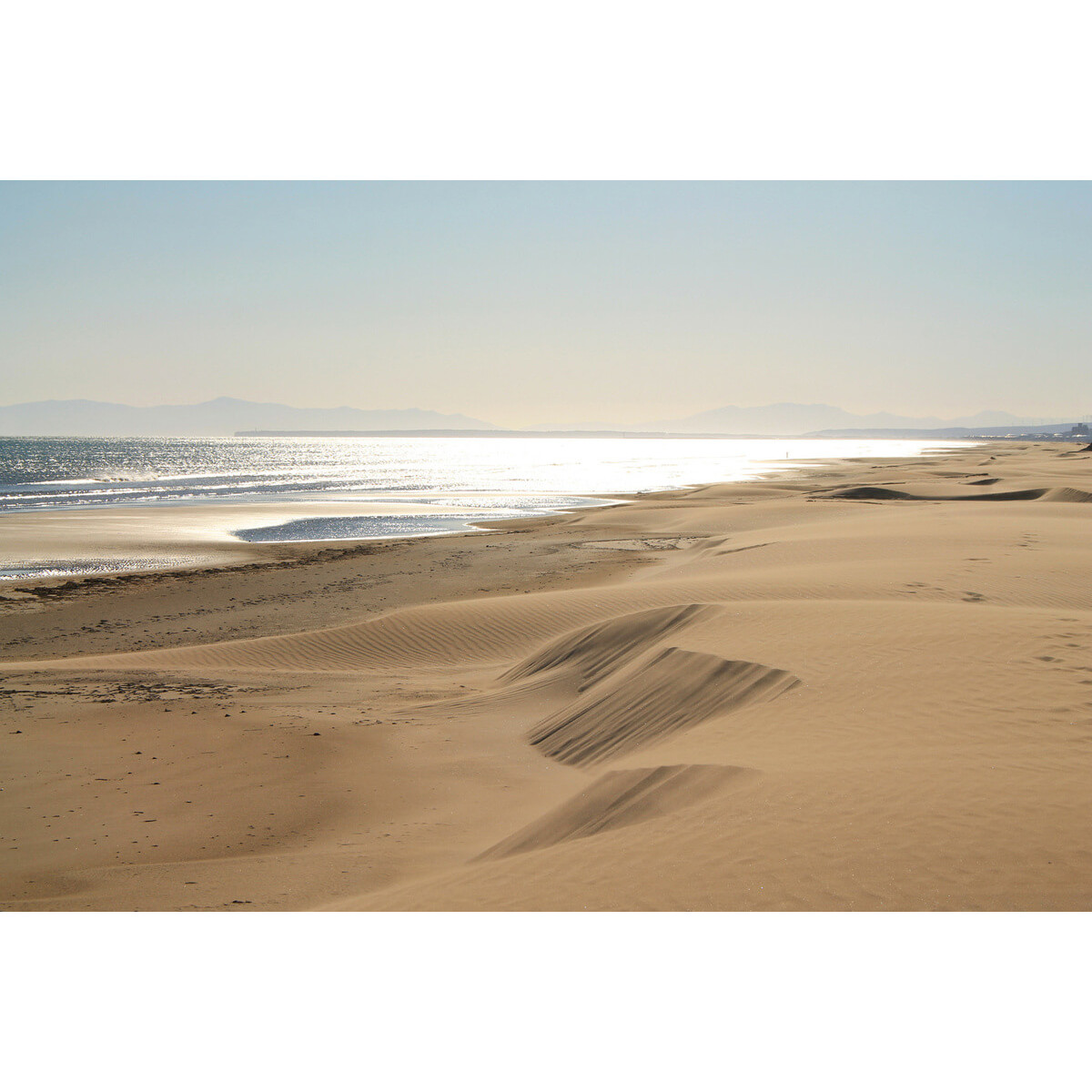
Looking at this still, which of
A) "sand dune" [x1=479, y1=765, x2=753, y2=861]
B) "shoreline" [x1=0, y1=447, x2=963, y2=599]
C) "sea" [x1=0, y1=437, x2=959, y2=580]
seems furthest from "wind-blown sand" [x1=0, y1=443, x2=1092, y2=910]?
"sea" [x1=0, y1=437, x2=959, y2=580]

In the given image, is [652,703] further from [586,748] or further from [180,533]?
[180,533]

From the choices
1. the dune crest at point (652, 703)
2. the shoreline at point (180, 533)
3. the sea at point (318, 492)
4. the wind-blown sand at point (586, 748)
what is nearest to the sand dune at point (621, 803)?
the wind-blown sand at point (586, 748)

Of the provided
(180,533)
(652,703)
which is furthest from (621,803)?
(180,533)

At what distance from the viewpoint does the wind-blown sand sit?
4598 millimetres

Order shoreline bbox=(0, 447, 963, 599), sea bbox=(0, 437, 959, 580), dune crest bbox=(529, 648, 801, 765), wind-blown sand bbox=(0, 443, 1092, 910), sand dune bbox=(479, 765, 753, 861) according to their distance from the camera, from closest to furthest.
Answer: wind-blown sand bbox=(0, 443, 1092, 910) → sand dune bbox=(479, 765, 753, 861) → dune crest bbox=(529, 648, 801, 765) → shoreline bbox=(0, 447, 963, 599) → sea bbox=(0, 437, 959, 580)

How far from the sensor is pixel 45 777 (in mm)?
7801

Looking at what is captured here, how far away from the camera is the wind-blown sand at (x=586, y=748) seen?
460 cm

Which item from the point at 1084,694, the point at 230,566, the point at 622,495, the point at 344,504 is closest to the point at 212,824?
the point at 1084,694

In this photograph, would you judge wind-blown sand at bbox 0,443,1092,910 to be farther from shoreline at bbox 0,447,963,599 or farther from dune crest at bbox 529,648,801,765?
shoreline at bbox 0,447,963,599

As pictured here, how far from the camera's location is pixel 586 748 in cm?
876

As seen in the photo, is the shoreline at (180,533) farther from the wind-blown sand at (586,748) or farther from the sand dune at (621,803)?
the sand dune at (621,803)

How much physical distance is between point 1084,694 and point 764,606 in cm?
469

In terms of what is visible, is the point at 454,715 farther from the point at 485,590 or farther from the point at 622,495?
the point at 622,495

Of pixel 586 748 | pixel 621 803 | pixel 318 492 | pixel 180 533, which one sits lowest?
pixel 586 748
